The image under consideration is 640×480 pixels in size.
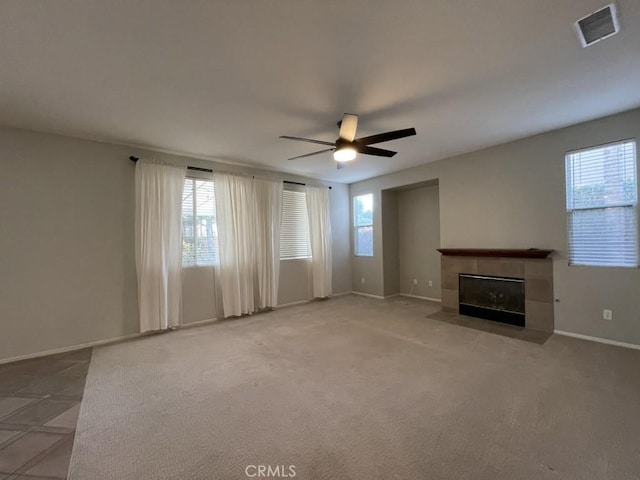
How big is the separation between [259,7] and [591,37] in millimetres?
2292

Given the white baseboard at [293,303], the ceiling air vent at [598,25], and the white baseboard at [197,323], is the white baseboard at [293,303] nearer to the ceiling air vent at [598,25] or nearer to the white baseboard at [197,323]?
the white baseboard at [197,323]

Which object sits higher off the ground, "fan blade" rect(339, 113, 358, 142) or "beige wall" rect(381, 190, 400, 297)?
"fan blade" rect(339, 113, 358, 142)

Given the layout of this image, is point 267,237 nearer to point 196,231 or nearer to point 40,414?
point 196,231

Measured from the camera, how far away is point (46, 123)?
10.1ft

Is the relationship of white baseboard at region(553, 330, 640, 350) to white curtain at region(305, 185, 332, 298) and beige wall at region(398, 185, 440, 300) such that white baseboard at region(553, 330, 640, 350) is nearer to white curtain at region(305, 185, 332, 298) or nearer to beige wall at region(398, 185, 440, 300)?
beige wall at region(398, 185, 440, 300)

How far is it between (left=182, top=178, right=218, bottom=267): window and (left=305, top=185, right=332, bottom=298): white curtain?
2002 millimetres

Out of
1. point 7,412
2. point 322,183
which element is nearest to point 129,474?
point 7,412

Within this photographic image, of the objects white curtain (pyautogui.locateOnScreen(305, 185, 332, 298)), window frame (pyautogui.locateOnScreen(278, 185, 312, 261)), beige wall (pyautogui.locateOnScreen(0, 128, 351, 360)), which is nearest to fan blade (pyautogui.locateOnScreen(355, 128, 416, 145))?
window frame (pyautogui.locateOnScreen(278, 185, 312, 261))

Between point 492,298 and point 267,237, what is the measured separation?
391 cm

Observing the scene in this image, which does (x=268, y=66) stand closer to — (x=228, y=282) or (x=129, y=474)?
(x=129, y=474)

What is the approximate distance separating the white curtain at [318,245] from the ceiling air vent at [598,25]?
172 inches

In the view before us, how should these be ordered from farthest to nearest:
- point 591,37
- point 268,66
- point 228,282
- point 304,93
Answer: point 228,282
point 304,93
point 268,66
point 591,37

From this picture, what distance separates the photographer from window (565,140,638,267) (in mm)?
3148

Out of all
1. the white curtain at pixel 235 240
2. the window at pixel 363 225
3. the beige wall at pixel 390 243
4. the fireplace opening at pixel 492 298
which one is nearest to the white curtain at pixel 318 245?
the window at pixel 363 225
